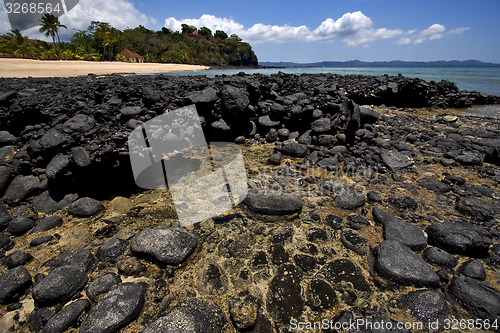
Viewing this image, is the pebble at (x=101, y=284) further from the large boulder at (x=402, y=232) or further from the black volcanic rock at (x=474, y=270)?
the black volcanic rock at (x=474, y=270)

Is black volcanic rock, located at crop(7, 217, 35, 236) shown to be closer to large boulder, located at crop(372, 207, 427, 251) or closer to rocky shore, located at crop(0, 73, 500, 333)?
rocky shore, located at crop(0, 73, 500, 333)

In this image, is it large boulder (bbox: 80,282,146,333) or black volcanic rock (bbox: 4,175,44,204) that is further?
black volcanic rock (bbox: 4,175,44,204)

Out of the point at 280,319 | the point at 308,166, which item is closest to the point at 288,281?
the point at 280,319

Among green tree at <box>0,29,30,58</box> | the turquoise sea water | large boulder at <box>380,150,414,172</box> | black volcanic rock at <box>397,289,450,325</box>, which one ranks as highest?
green tree at <box>0,29,30,58</box>

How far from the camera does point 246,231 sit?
3.12m

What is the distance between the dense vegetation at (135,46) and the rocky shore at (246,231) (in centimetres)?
4425

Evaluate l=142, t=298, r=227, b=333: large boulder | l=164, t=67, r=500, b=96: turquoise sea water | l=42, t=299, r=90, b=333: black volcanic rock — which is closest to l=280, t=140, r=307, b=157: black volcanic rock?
l=142, t=298, r=227, b=333: large boulder

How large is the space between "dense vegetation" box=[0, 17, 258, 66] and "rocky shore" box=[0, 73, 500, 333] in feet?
145

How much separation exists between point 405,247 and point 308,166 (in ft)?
8.55

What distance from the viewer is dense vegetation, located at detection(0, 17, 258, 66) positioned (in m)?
35.7

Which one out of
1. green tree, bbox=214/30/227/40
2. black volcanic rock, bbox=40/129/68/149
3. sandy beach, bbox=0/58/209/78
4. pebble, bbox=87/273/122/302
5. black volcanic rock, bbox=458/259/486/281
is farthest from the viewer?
green tree, bbox=214/30/227/40

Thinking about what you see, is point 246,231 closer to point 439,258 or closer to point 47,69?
point 439,258

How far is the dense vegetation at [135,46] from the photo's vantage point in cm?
3568

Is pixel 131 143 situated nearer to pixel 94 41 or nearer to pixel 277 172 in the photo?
pixel 277 172
